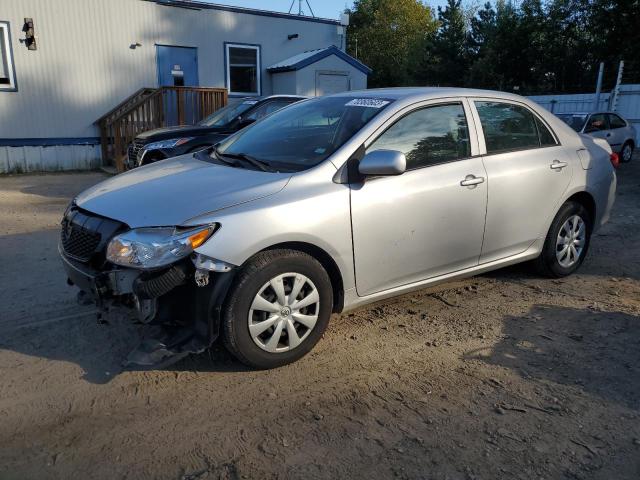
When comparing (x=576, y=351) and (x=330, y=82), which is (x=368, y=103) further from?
(x=330, y=82)

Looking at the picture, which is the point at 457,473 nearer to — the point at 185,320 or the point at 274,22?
the point at 185,320

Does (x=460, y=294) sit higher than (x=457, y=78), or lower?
lower

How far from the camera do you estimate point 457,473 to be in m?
2.55

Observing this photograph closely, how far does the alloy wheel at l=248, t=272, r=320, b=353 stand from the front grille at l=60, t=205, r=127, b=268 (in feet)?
3.06

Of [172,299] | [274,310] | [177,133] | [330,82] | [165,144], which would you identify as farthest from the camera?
[330,82]

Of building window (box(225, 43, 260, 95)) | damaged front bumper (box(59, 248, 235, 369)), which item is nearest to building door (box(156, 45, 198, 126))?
building window (box(225, 43, 260, 95))

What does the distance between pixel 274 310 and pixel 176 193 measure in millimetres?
947

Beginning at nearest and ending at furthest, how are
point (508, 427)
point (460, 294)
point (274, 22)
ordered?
point (508, 427)
point (460, 294)
point (274, 22)

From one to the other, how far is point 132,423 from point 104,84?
12808 millimetres

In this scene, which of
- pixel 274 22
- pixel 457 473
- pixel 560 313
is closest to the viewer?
pixel 457 473

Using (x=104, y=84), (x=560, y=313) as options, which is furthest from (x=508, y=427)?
(x=104, y=84)

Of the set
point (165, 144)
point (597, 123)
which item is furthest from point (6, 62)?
point (597, 123)

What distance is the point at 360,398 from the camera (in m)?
3.17

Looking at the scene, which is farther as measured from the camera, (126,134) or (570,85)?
(570,85)
